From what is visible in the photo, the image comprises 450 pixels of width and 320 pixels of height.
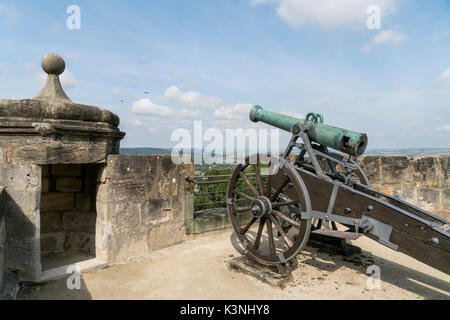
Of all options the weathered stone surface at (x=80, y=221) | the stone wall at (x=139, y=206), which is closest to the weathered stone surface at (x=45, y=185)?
the weathered stone surface at (x=80, y=221)

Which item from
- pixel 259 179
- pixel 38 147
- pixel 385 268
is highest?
pixel 38 147

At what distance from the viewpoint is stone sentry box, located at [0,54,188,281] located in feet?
11.5

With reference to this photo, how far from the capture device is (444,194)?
6.08 meters

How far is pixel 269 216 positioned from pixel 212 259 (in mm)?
1190

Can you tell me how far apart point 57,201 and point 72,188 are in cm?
32

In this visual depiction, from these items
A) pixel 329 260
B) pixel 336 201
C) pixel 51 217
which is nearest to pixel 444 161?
pixel 329 260

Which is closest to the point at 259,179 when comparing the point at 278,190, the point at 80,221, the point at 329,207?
the point at 278,190

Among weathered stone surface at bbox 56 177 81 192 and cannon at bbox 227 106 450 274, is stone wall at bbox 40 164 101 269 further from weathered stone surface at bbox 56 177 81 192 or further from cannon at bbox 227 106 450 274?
cannon at bbox 227 106 450 274

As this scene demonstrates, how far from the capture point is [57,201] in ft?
16.8

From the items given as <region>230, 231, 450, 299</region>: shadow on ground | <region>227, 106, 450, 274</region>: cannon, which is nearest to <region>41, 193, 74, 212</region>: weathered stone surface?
<region>227, 106, 450, 274</region>: cannon

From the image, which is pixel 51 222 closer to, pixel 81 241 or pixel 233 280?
pixel 81 241

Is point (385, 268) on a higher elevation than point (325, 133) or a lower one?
lower

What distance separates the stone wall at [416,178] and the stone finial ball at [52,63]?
242 inches
